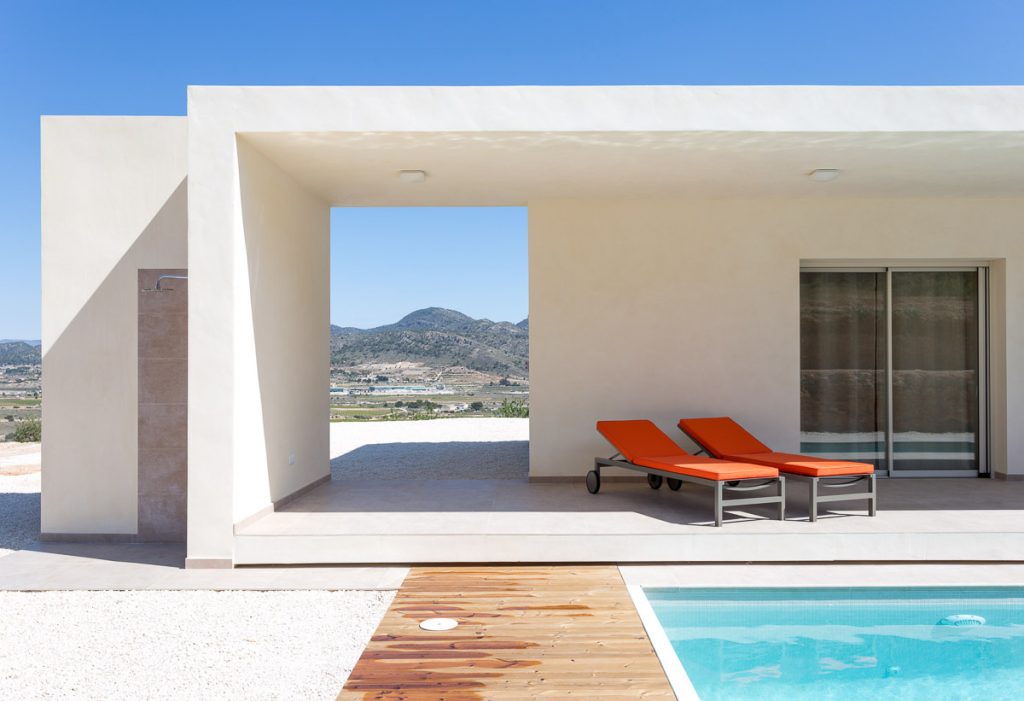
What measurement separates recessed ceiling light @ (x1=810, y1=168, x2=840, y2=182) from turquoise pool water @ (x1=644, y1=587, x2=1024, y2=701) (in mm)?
3510

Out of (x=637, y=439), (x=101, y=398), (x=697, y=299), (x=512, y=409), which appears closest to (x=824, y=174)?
(x=697, y=299)

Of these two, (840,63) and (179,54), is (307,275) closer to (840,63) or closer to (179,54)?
(179,54)

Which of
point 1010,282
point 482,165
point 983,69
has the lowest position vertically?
point 1010,282

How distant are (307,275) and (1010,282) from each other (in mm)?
7219

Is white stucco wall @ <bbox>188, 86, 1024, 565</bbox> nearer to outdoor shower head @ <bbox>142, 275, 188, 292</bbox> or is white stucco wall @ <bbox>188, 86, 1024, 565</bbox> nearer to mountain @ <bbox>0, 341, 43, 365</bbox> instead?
outdoor shower head @ <bbox>142, 275, 188, 292</bbox>

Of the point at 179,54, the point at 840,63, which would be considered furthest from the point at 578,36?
the point at 179,54

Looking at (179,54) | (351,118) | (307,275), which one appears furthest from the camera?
(179,54)

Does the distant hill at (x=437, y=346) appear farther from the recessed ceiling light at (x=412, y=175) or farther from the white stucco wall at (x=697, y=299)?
the recessed ceiling light at (x=412, y=175)

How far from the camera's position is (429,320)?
41531 millimetres

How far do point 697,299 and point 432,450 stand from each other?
5.69 metres

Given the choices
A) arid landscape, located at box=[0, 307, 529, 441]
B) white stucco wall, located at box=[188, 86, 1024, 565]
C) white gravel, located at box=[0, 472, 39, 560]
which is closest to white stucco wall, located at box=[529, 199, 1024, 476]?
white stucco wall, located at box=[188, 86, 1024, 565]

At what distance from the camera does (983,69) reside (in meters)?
18.3

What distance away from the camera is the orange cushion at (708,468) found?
19.2 feet

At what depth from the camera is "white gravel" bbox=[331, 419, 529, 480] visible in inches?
372
